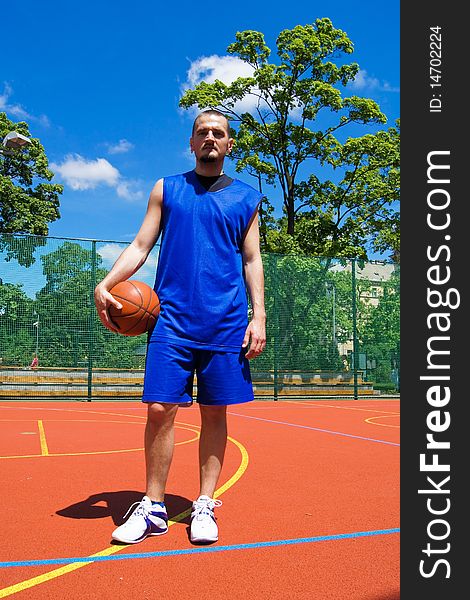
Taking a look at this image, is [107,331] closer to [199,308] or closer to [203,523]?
[199,308]

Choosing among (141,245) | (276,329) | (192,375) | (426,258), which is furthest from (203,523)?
(276,329)

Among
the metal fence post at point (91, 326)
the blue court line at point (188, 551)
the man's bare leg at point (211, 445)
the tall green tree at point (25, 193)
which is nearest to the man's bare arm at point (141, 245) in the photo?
the man's bare leg at point (211, 445)

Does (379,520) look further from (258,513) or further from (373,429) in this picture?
(373,429)

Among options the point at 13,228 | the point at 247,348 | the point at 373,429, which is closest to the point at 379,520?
the point at 247,348

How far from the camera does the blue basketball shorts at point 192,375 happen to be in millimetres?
3288

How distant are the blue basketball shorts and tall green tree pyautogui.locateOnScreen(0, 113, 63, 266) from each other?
2444 centimetres

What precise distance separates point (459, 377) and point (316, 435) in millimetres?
5598

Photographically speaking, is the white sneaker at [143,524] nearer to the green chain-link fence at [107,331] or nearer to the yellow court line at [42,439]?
the yellow court line at [42,439]

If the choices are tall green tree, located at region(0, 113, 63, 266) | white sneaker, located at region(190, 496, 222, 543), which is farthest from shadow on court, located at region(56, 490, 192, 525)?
tall green tree, located at region(0, 113, 63, 266)

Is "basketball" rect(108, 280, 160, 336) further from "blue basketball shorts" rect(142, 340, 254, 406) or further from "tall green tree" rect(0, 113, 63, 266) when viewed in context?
"tall green tree" rect(0, 113, 63, 266)

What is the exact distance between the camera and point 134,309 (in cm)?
334

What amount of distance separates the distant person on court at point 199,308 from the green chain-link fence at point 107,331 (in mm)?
9529

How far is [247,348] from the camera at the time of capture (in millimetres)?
3520

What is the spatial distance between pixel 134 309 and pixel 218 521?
4.26 feet
